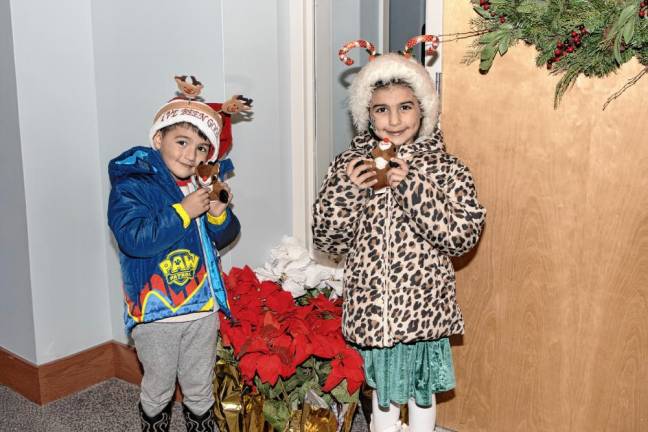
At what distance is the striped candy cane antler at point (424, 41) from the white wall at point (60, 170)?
1240mm

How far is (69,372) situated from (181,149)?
1.13 meters

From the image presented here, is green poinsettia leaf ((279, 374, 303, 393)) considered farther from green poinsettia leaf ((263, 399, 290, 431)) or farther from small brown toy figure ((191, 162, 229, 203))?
small brown toy figure ((191, 162, 229, 203))

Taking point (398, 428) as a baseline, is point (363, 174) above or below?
above

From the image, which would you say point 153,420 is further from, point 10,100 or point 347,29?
point 347,29

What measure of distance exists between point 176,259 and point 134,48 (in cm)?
87

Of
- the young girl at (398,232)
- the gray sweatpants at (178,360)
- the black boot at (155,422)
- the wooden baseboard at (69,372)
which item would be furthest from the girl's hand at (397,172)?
the wooden baseboard at (69,372)

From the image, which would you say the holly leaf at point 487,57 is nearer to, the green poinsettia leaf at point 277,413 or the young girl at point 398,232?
the young girl at point 398,232

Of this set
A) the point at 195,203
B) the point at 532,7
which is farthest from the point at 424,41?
the point at 195,203

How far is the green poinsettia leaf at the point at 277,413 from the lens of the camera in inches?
83.5

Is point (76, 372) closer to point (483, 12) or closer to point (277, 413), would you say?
point (277, 413)

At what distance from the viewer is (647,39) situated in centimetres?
171

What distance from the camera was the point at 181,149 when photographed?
6.41ft

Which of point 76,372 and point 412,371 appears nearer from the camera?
point 412,371

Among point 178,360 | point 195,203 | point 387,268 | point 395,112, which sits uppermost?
point 395,112
